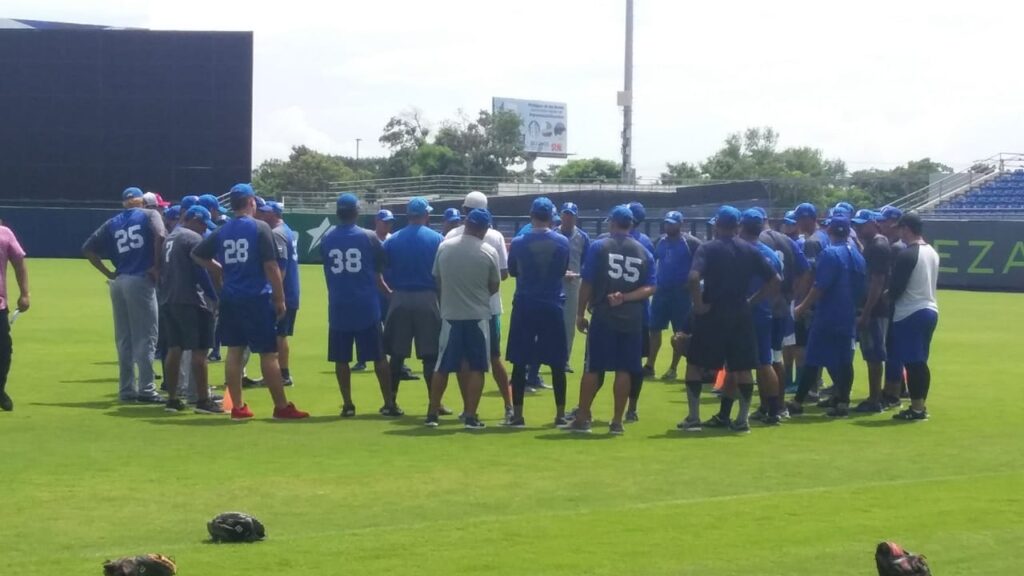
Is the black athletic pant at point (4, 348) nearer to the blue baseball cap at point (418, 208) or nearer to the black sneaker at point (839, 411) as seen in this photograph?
the blue baseball cap at point (418, 208)

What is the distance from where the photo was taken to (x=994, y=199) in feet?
174

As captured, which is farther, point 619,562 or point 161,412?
point 161,412

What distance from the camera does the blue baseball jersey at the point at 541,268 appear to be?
40.9 ft

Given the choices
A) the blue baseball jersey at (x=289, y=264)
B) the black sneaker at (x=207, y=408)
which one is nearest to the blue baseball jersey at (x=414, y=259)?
the black sneaker at (x=207, y=408)

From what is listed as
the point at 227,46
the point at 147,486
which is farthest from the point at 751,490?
the point at 227,46

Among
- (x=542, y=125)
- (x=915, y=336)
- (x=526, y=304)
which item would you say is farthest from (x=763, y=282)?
(x=542, y=125)

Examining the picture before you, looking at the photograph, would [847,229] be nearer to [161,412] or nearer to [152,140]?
[161,412]

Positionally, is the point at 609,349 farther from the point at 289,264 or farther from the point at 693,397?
the point at 289,264

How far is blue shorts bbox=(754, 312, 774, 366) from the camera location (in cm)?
1309

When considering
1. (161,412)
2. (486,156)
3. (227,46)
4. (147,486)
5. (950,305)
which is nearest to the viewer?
(147,486)

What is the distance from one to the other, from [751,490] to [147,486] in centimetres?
390

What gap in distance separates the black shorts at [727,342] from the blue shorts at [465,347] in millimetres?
1788

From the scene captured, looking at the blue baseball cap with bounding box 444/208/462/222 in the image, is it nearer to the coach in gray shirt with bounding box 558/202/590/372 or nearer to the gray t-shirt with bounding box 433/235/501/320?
the coach in gray shirt with bounding box 558/202/590/372

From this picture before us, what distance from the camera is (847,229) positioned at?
542 inches
